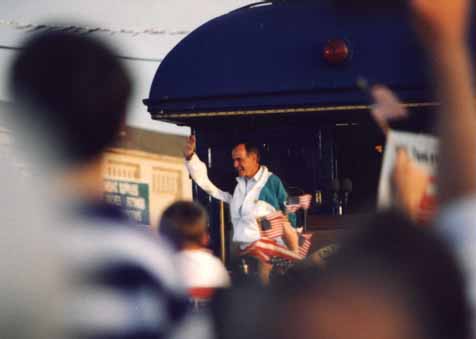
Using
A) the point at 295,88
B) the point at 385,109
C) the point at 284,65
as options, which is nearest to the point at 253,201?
the point at 295,88

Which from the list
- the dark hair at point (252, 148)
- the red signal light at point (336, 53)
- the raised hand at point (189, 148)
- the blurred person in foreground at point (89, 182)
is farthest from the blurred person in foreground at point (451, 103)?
the raised hand at point (189, 148)

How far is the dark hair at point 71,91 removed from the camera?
1.50 metres

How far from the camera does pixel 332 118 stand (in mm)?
6711

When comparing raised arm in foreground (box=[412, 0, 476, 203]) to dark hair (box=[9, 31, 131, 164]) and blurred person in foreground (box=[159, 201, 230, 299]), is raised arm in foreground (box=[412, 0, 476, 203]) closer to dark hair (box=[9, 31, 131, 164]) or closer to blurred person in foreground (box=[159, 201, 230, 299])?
dark hair (box=[9, 31, 131, 164])

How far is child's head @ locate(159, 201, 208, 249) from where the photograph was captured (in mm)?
3164

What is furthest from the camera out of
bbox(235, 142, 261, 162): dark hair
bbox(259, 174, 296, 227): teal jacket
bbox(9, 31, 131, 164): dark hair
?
bbox(235, 142, 261, 162): dark hair

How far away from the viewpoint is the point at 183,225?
3.20m

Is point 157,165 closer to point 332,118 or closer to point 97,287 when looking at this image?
point 332,118

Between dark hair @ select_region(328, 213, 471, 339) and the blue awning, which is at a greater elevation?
the blue awning

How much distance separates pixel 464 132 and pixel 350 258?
0.48 metres

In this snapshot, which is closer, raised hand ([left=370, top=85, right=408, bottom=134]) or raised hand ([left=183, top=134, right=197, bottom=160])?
raised hand ([left=370, top=85, right=408, bottom=134])

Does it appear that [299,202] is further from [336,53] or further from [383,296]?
[383,296]

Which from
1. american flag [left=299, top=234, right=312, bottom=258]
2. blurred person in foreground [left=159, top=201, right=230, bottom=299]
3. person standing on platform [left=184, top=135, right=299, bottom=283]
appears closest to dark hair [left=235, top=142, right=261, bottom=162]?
person standing on platform [left=184, top=135, right=299, bottom=283]

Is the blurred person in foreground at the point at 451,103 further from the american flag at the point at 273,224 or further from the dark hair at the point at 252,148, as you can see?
the dark hair at the point at 252,148
